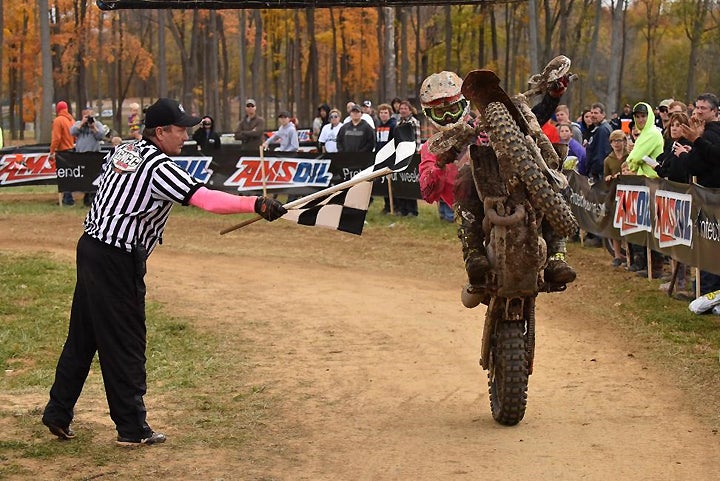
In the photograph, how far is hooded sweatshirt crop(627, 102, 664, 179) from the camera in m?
14.4

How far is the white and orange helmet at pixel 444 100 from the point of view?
750cm

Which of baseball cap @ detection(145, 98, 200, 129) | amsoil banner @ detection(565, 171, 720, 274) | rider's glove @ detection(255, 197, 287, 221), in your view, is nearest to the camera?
rider's glove @ detection(255, 197, 287, 221)

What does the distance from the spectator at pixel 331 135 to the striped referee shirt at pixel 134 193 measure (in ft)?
54.8

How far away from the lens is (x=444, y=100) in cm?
754

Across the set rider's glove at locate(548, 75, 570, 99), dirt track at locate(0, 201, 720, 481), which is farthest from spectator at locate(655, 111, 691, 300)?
rider's glove at locate(548, 75, 570, 99)

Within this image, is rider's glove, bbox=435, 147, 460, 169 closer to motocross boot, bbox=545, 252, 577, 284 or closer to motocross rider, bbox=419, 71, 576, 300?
motocross rider, bbox=419, 71, 576, 300

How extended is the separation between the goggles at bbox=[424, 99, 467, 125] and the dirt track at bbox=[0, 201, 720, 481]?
6.89 ft

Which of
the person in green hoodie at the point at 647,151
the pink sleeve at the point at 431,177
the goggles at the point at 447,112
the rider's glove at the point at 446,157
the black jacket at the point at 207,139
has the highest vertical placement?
the goggles at the point at 447,112

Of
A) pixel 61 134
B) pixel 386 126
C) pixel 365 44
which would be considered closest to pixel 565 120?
pixel 386 126

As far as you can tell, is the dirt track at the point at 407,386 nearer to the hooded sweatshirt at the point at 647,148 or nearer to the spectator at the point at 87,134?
the hooded sweatshirt at the point at 647,148

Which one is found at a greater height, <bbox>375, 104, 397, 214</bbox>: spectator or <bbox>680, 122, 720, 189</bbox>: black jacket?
<bbox>680, 122, 720, 189</bbox>: black jacket

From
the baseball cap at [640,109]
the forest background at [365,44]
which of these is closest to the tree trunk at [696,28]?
the forest background at [365,44]

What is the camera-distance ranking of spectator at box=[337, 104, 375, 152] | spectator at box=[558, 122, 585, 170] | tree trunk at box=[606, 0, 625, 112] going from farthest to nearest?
tree trunk at box=[606, 0, 625, 112] < spectator at box=[337, 104, 375, 152] < spectator at box=[558, 122, 585, 170]

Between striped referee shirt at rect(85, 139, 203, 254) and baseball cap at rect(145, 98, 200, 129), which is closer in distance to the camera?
striped referee shirt at rect(85, 139, 203, 254)
